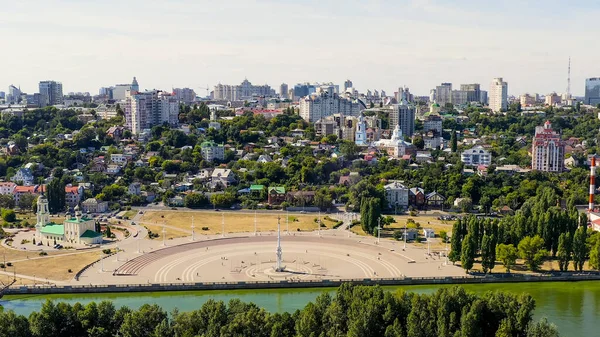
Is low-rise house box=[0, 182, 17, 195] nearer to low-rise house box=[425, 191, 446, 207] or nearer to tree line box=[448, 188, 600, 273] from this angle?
low-rise house box=[425, 191, 446, 207]

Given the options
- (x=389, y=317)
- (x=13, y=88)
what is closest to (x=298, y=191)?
(x=389, y=317)

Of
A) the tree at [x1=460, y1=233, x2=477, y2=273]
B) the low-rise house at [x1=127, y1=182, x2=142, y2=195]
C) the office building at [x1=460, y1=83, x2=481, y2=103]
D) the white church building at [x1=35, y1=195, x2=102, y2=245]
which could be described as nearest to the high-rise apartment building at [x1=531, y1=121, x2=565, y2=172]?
the tree at [x1=460, y1=233, x2=477, y2=273]

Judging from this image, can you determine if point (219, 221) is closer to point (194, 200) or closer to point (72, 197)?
point (194, 200)

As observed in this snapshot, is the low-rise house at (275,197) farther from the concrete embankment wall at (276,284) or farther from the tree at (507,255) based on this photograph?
the tree at (507,255)

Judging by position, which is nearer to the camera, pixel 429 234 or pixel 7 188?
pixel 429 234

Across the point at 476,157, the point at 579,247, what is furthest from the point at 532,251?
the point at 476,157

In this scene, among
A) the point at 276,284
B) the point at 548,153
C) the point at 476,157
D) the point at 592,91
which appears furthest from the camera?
the point at 592,91
